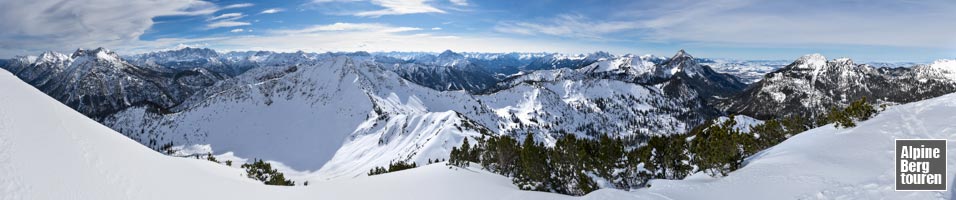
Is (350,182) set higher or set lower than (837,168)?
lower

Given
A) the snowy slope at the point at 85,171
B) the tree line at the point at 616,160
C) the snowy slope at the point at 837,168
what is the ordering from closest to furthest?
the snowy slope at the point at 85,171 < the snowy slope at the point at 837,168 < the tree line at the point at 616,160

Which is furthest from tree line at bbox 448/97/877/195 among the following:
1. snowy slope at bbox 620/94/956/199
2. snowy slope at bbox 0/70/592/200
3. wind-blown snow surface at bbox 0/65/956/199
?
snowy slope at bbox 0/70/592/200

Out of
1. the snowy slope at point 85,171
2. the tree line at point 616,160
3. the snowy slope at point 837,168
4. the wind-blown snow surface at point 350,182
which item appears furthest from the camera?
the tree line at point 616,160

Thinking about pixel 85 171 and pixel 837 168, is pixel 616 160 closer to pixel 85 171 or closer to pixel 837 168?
pixel 837 168

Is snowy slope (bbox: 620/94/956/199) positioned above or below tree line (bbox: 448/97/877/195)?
above

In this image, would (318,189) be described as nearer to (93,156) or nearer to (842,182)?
(93,156)

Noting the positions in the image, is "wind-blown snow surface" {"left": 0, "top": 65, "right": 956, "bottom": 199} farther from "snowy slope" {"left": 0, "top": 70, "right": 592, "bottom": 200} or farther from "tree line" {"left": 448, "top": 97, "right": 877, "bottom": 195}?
"tree line" {"left": 448, "top": 97, "right": 877, "bottom": 195}

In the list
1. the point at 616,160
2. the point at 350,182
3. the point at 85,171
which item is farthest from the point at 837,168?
the point at 85,171

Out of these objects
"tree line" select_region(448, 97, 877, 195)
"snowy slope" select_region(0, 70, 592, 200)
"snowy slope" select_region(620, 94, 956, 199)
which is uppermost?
"snowy slope" select_region(0, 70, 592, 200)

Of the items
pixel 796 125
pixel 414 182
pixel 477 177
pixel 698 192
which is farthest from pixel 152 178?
pixel 796 125

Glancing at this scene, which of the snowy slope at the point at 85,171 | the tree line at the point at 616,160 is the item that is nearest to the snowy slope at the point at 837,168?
the tree line at the point at 616,160

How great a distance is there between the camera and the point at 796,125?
6069 cm

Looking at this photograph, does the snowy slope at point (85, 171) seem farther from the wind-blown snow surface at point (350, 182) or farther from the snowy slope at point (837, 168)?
the snowy slope at point (837, 168)

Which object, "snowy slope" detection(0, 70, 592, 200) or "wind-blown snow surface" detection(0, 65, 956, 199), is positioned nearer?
"snowy slope" detection(0, 70, 592, 200)
